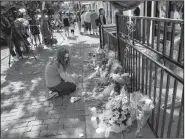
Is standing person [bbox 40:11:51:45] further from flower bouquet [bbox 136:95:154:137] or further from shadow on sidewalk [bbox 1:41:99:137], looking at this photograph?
flower bouquet [bbox 136:95:154:137]

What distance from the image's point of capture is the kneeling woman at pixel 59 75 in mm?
4148

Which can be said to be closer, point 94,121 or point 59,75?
point 94,121

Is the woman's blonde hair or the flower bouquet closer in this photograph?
the flower bouquet

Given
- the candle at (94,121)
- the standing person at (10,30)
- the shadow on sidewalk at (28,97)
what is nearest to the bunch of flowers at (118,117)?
the candle at (94,121)

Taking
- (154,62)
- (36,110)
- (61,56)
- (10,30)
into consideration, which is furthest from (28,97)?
(10,30)

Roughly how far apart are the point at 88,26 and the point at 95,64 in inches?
327

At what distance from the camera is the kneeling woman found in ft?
13.6

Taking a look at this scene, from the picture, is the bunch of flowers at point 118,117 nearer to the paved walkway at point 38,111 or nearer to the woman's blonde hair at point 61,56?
the paved walkway at point 38,111

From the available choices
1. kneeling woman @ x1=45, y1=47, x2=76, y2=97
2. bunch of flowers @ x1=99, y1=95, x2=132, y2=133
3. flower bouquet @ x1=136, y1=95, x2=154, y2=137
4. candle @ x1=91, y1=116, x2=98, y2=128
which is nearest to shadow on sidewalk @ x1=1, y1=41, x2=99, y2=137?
kneeling woman @ x1=45, y1=47, x2=76, y2=97

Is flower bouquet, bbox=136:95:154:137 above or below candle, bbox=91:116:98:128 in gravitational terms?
above

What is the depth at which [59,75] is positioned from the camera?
14.3ft

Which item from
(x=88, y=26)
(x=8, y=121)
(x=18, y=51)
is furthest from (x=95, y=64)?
(x=88, y=26)

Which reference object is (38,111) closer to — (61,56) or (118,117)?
(61,56)

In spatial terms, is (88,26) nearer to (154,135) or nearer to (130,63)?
(130,63)
